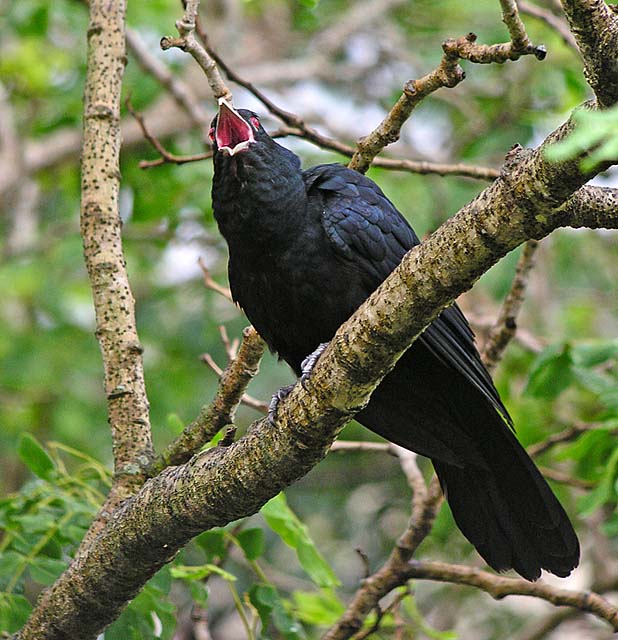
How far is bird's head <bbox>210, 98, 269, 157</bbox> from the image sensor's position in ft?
10.7

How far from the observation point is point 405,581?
3.30m

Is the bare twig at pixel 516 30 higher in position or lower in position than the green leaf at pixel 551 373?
higher

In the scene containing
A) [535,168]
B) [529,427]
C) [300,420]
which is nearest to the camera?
[535,168]

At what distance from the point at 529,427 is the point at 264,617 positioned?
1.82 m

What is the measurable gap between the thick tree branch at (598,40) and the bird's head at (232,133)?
1534mm

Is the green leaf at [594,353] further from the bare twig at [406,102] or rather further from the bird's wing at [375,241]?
the bare twig at [406,102]

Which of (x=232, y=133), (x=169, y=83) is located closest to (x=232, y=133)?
(x=232, y=133)

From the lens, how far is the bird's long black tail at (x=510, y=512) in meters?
3.13

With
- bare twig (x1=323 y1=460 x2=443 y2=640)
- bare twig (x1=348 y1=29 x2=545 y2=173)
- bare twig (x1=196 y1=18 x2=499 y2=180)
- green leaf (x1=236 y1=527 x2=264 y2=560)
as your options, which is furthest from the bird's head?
bare twig (x1=323 y1=460 x2=443 y2=640)

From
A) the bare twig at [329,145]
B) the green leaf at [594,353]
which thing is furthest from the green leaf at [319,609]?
the bare twig at [329,145]

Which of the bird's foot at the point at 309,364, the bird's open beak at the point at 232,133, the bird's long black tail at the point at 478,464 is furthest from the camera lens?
the bird's open beak at the point at 232,133

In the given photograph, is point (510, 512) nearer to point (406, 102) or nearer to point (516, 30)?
point (406, 102)

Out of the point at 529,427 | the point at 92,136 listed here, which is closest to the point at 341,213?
the point at 92,136

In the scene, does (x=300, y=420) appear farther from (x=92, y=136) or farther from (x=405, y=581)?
(x=92, y=136)
